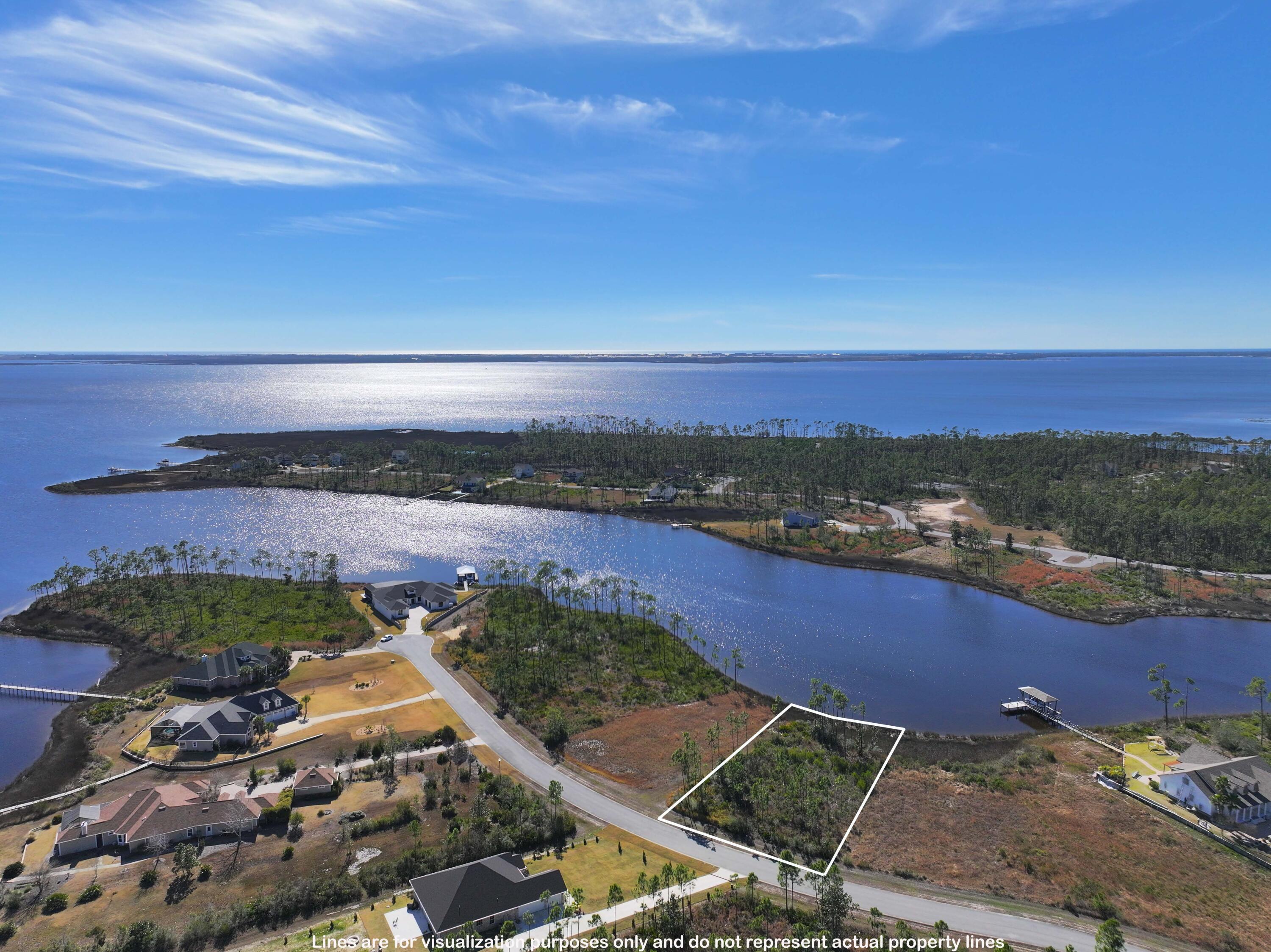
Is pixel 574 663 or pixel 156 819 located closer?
pixel 156 819

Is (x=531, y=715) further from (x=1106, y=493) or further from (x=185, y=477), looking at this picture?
(x=185, y=477)

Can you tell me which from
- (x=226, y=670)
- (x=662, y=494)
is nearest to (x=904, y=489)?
(x=662, y=494)

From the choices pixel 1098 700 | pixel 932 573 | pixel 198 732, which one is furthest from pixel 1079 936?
pixel 932 573

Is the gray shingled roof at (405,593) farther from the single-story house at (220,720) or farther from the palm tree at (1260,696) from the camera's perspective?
the palm tree at (1260,696)

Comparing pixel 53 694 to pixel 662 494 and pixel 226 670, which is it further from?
pixel 662 494

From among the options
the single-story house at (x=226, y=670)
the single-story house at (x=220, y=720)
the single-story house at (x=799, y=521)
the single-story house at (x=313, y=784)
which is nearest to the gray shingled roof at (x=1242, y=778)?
the single-story house at (x=313, y=784)

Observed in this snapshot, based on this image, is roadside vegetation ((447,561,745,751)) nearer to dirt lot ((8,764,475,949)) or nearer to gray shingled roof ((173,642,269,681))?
dirt lot ((8,764,475,949))
